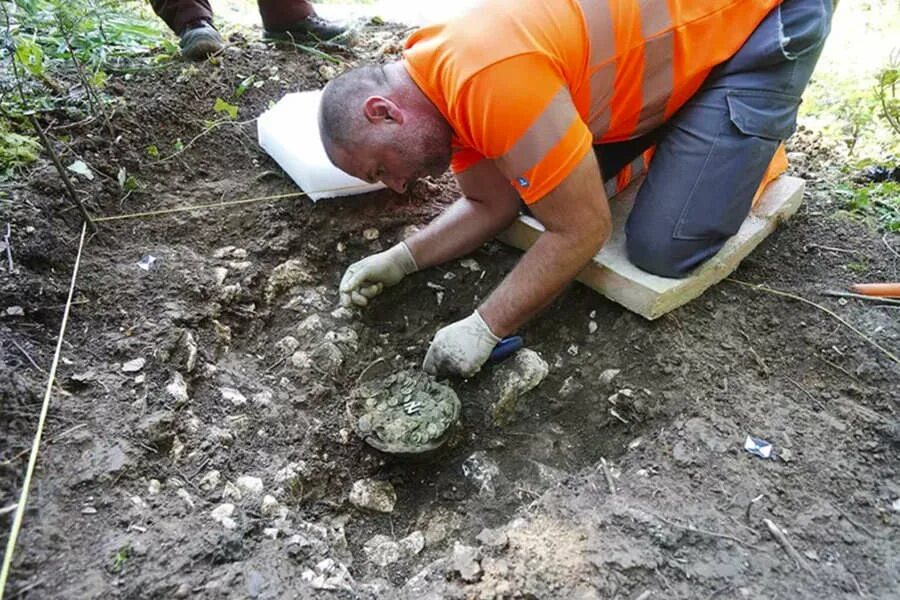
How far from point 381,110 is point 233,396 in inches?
36.4

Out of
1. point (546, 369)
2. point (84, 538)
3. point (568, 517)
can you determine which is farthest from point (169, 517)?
point (546, 369)

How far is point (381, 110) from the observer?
170 centimetres

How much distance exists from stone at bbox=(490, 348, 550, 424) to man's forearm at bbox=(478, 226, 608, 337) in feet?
0.42

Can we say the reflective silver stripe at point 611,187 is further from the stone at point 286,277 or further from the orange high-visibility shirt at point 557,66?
the stone at point 286,277

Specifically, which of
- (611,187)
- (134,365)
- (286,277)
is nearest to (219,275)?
(286,277)

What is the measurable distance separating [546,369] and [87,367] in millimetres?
1336

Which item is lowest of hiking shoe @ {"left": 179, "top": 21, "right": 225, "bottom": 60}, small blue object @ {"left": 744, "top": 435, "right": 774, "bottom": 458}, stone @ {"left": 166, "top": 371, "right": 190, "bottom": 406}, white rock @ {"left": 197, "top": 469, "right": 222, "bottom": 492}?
small blue object @ {"left": 744, "top": 435, "right": 774, "bottom": 458}

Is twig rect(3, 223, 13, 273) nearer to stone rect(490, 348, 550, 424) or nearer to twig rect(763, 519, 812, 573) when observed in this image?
stone rect(490, 348, 550, 424)

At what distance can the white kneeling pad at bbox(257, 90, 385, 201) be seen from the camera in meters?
2.39

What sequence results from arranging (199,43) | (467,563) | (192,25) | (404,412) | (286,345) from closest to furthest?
(467,563) → (404,412) → (286,345) → (199,43) → (192,25)

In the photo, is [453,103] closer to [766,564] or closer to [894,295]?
[766,564]

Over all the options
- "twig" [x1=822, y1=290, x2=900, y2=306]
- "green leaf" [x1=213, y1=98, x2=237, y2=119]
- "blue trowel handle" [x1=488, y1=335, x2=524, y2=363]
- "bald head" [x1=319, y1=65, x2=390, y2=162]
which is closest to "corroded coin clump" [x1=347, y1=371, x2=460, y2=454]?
"blue trowel handle" [x1=488, y1=335, x2=524, y2=363]

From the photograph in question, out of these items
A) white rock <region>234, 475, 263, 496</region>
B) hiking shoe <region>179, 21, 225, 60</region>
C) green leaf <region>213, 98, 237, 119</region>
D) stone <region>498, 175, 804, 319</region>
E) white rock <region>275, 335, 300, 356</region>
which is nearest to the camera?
white rock <region>234, 475, 263, 496</region>

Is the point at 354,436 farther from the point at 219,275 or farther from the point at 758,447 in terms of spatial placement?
the point at 758,447
